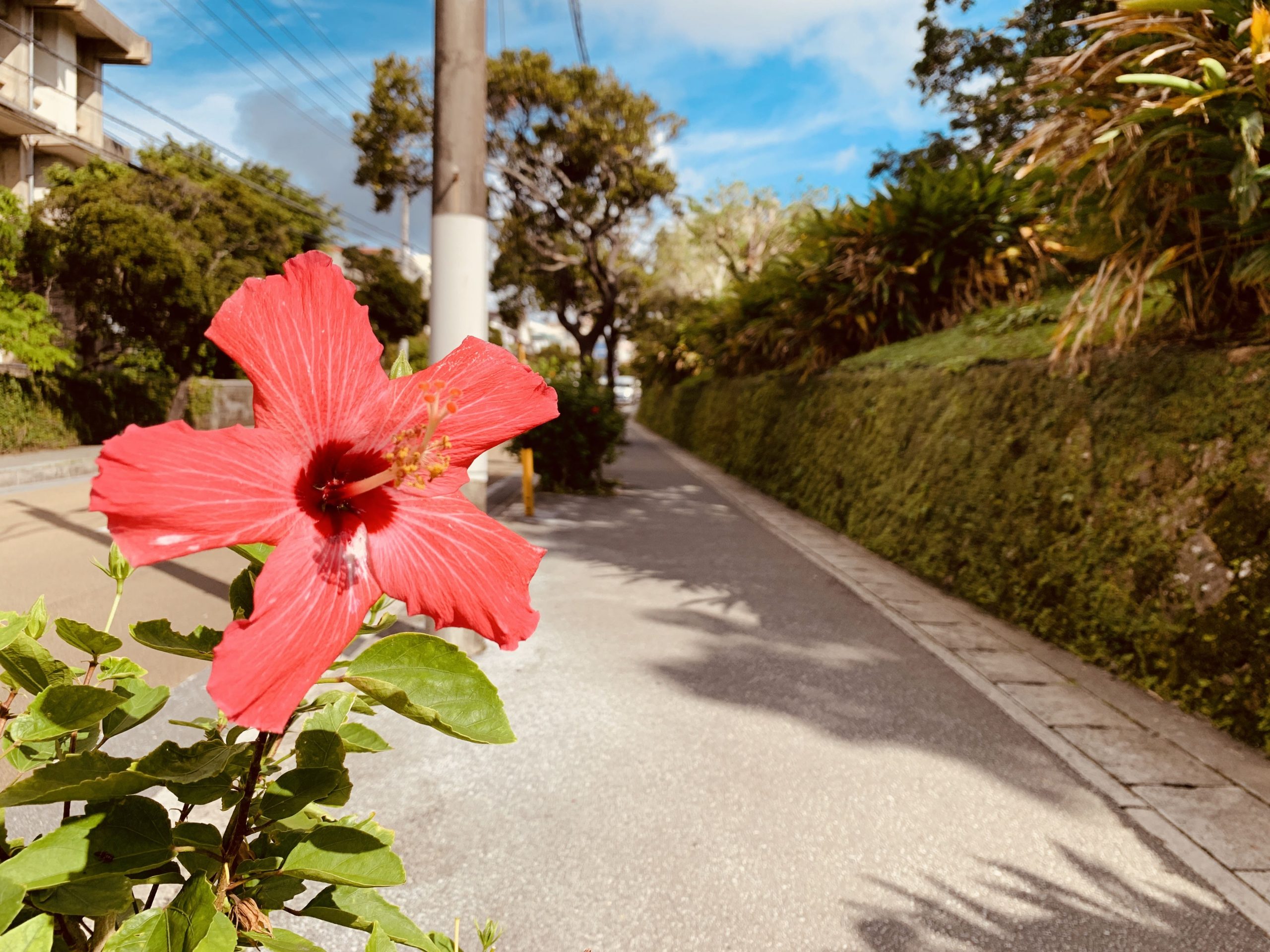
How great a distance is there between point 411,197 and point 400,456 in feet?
89.8

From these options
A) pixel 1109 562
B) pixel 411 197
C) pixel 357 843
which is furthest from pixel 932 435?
pixel 411 197

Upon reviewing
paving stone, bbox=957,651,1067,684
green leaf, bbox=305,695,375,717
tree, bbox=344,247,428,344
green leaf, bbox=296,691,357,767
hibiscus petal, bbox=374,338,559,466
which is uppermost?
tree, bbox=344,247,428,344

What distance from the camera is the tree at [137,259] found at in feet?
46.7

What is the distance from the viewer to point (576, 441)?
1223cm

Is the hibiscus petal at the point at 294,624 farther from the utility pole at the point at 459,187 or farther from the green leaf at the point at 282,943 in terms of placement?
the utility pole at the point at 459,187

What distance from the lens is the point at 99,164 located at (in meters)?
16.7

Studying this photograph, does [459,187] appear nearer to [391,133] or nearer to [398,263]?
[391,133]

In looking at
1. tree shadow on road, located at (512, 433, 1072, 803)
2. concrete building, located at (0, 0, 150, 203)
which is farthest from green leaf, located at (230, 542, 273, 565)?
tree shadow on road, located at (512, 433, 1072, 803)

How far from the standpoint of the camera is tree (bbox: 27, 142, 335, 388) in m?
14.2

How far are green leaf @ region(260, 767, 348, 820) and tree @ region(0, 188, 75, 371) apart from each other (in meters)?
14.1

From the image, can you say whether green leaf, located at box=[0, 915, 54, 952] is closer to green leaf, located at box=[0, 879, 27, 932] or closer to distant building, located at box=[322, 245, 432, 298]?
green leaf, located at box=[0, 879, 27, 932]

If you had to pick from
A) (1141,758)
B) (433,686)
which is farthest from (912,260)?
(433,686)

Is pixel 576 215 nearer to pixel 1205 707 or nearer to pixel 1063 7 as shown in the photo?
pixel 1063 7

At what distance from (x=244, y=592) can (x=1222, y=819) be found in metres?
3.55
